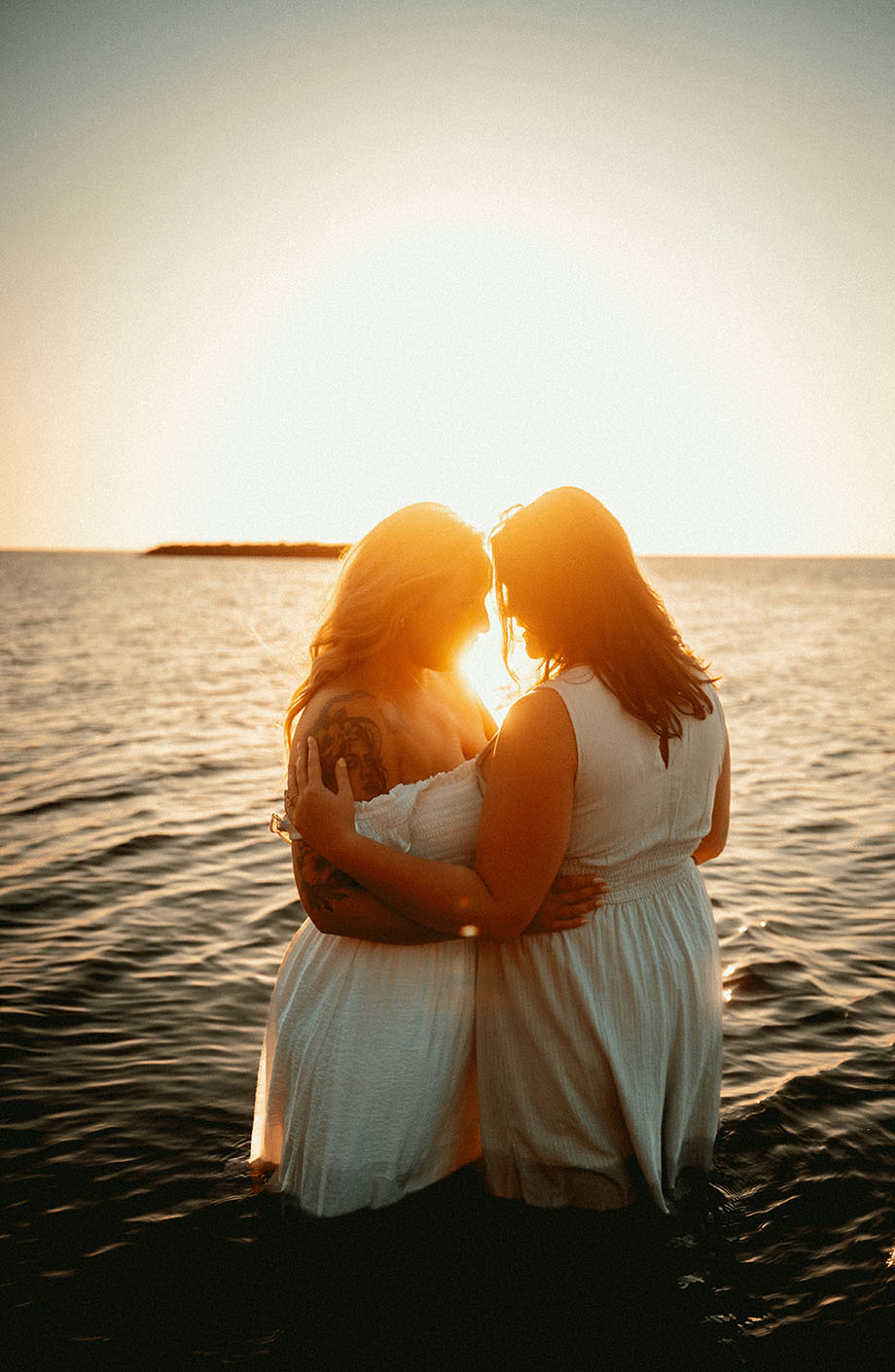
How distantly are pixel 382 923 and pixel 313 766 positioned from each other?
0.54m

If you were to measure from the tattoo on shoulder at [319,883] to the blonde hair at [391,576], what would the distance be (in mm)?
568

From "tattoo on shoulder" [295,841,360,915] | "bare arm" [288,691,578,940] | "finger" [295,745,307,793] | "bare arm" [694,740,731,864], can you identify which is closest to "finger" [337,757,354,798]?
"bare arm" [288,691,578,940]

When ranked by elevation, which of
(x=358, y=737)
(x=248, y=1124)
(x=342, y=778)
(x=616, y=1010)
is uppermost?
(x=358, y=737)

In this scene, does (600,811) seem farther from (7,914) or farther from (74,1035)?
(7,914)

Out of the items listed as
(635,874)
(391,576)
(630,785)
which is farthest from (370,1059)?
(391,576)

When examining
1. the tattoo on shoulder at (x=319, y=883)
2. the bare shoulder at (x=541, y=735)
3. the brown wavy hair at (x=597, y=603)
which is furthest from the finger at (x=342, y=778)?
the brown wavy hair at (x=597, y=603)

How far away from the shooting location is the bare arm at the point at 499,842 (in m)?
2.87

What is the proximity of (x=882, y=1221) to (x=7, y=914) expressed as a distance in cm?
638

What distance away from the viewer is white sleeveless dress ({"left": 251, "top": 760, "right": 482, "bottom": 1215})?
3354 millimetres

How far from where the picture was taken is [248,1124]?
16.8 ft

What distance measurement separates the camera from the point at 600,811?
9.88ft

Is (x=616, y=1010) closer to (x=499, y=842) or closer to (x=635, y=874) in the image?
(x=635, y=874)

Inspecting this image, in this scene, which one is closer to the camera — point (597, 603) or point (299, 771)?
point (597, 603)

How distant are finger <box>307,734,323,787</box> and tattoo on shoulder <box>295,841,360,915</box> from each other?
0.26 metres
